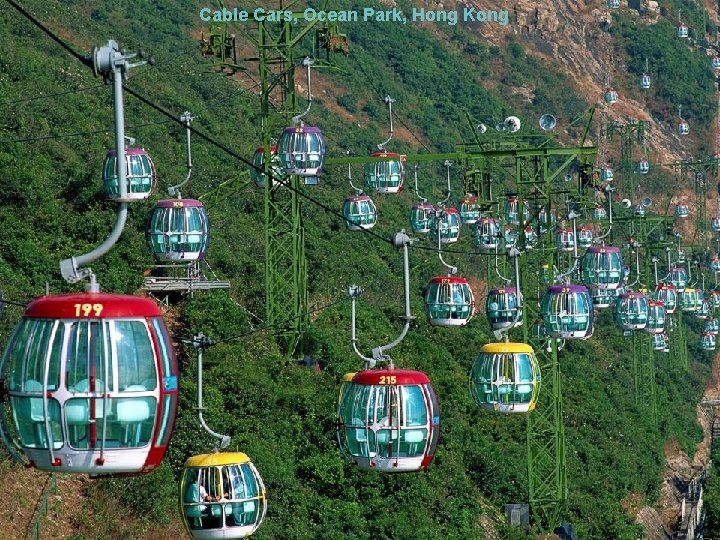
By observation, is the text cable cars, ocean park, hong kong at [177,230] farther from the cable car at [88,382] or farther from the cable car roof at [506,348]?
the cable car at [88,382]

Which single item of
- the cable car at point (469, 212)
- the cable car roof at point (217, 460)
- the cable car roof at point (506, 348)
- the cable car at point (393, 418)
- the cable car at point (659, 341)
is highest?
the cable car at point (469, 212)

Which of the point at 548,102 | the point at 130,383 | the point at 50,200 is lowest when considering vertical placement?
the point at 130,383

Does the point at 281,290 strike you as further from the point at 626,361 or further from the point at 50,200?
the point at 626,361

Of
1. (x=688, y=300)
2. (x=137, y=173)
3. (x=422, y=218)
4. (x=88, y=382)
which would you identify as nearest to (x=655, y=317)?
(x=422, y=218)

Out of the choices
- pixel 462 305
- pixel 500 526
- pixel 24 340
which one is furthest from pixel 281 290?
pixel 24 340

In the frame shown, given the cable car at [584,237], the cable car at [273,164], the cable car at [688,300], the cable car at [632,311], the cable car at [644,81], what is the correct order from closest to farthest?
the cable car at [273,164] < the cable car at [632,311] < the cable car at [584,237] < the cable car at [688,300] < the cable car at [644,81]

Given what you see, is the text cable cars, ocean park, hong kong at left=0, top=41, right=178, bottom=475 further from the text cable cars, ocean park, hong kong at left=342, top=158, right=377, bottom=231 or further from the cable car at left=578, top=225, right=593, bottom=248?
the cable car at left=578, top=225, right=593, bottom=248

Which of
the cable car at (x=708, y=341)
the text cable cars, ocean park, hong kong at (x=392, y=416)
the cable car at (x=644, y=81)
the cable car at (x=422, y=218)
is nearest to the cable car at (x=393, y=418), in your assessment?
the text cable cars, ocean park, hong kong at (x=392, y=416)
